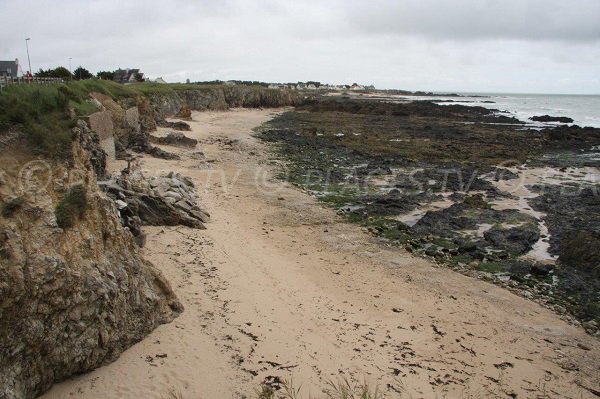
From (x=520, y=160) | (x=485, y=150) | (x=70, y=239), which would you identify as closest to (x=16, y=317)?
(x=70, y=239)

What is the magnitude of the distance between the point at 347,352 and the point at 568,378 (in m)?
3.82

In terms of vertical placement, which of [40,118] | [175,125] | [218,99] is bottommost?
[175,125]

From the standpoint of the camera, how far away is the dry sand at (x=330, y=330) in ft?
22.6

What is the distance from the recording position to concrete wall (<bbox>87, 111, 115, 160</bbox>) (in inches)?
670

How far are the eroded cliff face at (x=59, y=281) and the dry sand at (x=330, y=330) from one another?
1.43 ft

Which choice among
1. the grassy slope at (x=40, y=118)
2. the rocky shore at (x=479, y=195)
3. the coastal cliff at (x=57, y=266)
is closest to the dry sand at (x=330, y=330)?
the coastal cliff at (x=57, y=266)

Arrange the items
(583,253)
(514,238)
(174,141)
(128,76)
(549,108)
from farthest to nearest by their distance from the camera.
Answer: (549,108)
(128,76)
(174,141)
(514,238)
(583,253)

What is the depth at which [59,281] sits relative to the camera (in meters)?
6.08

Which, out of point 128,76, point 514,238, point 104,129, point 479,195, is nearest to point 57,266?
point 514,238

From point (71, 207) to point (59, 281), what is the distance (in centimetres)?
124

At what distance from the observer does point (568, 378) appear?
7.43 metres

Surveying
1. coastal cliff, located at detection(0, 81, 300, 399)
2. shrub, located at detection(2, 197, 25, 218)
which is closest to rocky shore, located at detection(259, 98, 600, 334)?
coastal cliff, located at detection(0, 81, 300, 399)

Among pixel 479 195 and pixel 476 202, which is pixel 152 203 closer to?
pixel 476 202

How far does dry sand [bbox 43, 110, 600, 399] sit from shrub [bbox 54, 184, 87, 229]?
7.71 ft
